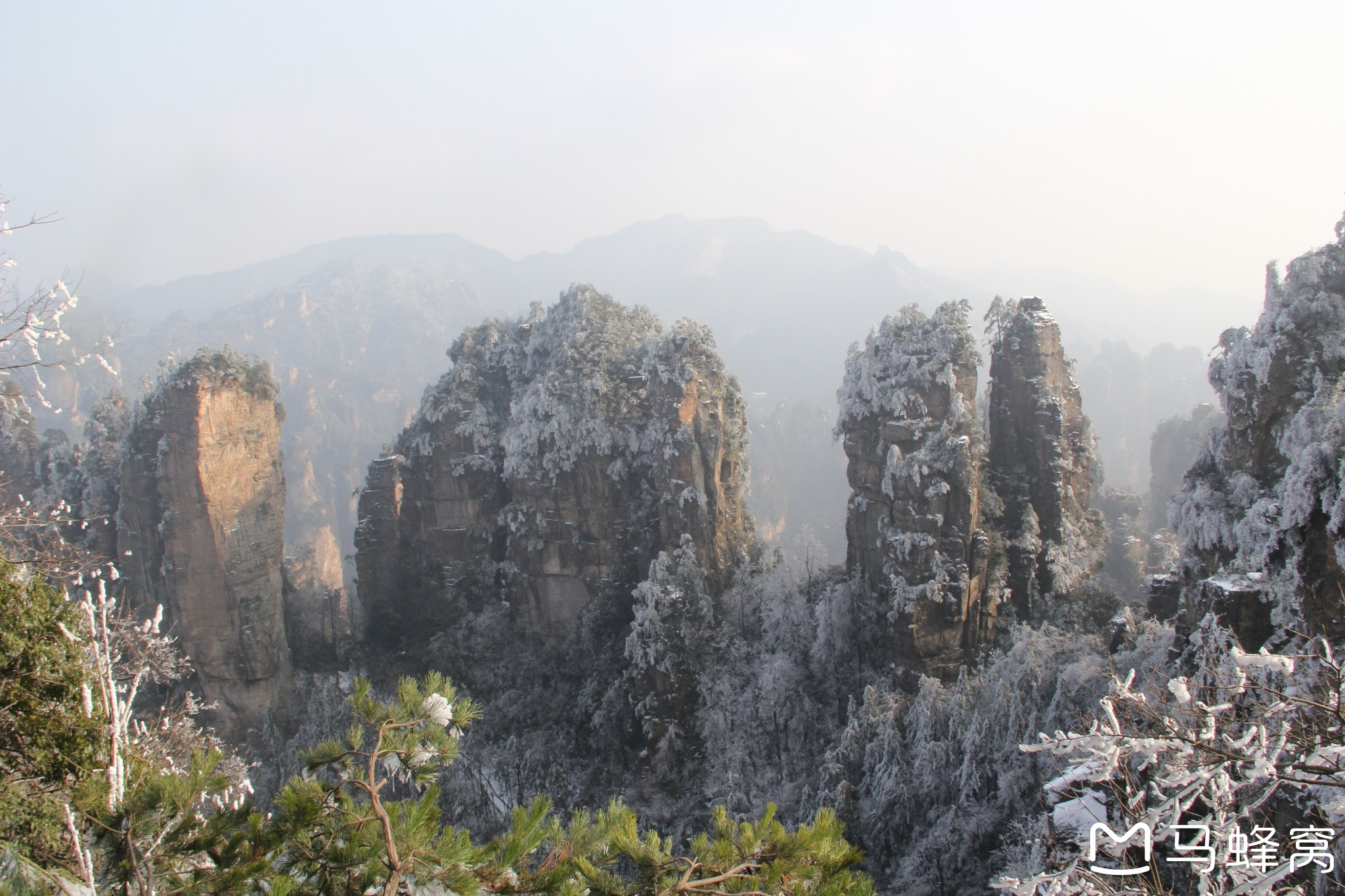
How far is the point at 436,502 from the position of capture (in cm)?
2747

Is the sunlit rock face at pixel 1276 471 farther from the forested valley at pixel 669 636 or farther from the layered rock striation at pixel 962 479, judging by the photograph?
the layered rock striation at pixel 962 479

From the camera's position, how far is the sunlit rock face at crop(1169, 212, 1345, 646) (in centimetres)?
1159

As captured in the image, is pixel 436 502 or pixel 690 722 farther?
pixel 436 502

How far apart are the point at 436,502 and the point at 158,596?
9.20 meters

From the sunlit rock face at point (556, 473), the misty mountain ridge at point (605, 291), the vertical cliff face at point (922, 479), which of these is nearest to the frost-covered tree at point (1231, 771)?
the vertical cliff face at point (922, 479)

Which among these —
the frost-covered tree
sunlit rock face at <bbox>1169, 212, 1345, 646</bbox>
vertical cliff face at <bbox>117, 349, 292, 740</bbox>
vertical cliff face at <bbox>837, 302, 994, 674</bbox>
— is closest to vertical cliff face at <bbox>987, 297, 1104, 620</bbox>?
vertical cliff face at <bbox>837, 302, 994, 674</bbox>

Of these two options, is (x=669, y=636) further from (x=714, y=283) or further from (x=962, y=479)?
(x=714, y=283)

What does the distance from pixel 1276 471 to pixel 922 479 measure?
7006 mm

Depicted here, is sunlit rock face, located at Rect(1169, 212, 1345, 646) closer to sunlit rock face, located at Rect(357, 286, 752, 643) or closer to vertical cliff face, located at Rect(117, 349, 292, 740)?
sunlit rock face, located at Rect(357, 286, 752, 643)

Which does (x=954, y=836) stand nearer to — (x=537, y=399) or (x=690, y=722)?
(x=690, y=722)

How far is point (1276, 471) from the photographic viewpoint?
14.8m

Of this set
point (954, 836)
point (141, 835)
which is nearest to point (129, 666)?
point (141, 835)

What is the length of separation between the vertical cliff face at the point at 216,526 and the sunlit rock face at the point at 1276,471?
25336 millimetres

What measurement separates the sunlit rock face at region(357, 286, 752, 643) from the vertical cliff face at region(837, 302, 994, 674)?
4.63m
